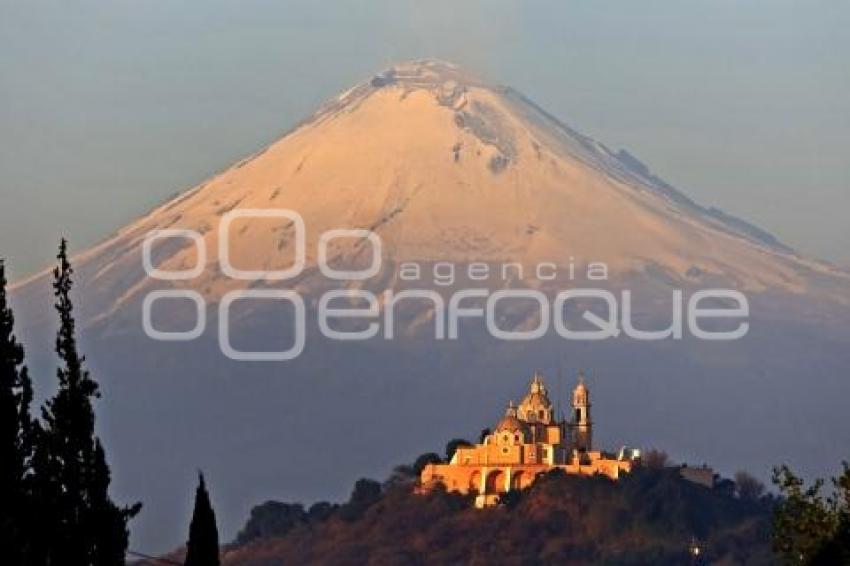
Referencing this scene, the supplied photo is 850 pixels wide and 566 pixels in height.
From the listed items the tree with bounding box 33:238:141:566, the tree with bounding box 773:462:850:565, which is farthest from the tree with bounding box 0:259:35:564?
the tree with bounding box 773:462:850:565

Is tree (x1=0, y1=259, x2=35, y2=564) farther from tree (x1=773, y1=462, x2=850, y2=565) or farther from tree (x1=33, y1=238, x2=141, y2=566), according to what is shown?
tree (x1=773, y1=462, x2=850, y2=565)

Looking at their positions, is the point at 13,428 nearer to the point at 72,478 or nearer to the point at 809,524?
the point at 72,478

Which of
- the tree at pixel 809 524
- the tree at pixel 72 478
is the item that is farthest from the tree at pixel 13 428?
the tree at pixel 809 524

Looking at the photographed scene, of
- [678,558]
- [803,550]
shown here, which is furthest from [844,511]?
[678,558]

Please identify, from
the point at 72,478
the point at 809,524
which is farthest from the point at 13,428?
the point at 809,524

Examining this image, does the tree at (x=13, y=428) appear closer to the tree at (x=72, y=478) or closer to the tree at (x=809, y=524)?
the tree at (x=72, y=478)
